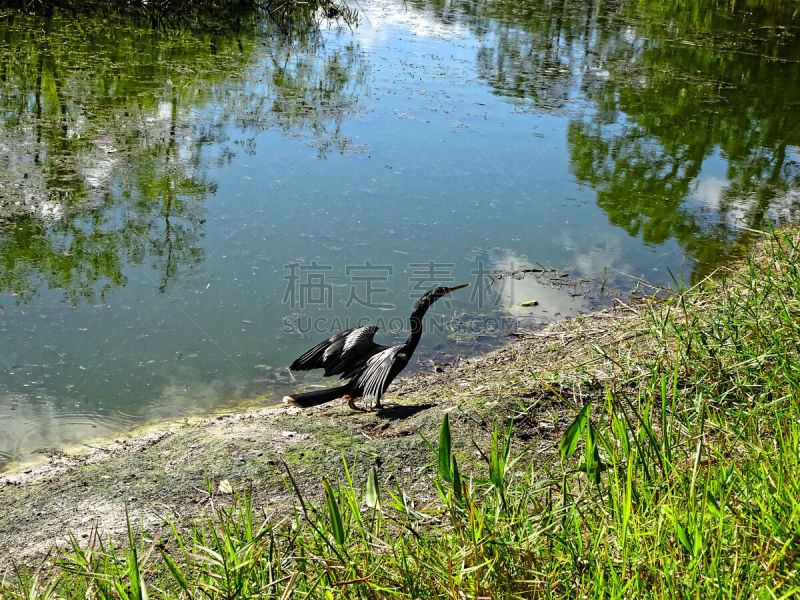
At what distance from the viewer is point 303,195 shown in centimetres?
664

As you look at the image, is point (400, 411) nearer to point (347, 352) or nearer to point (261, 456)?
point (347, 352)

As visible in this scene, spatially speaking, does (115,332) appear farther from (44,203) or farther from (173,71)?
(173,71)

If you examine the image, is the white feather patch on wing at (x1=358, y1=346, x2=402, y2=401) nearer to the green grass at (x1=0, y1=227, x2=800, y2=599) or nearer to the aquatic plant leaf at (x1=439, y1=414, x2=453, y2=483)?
the green grass at (x1=0, y1=227, x2=800, y2=599)

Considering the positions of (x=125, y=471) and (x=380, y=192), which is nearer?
(x=125, y=471)

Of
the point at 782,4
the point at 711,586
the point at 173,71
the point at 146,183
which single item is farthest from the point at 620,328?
the point at 782,4

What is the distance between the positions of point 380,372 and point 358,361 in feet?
0.80

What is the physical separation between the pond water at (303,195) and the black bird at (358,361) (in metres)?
0.53

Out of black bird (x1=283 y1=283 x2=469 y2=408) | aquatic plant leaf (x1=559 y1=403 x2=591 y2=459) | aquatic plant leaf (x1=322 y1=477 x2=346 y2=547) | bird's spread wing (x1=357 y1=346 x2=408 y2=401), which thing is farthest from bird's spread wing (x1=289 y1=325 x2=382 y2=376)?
aquatic plant leaf (x1=322 y1=477 x2=346 y2=547)

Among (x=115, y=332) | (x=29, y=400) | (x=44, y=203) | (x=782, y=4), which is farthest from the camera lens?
(x=782, y=4)

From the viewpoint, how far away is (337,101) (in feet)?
31.5

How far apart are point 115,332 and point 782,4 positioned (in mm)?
23377

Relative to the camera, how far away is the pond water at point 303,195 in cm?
445

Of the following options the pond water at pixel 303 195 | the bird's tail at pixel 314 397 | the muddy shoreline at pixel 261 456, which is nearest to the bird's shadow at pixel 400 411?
the muddy shoreline at pixel 261 456

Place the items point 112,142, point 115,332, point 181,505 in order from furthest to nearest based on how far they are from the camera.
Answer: point 112,142 < point 115,332 < point 181,505
